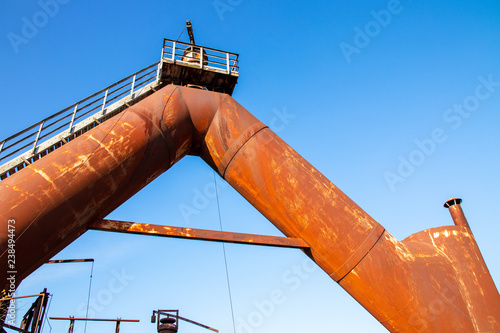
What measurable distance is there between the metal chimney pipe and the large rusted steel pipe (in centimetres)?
17

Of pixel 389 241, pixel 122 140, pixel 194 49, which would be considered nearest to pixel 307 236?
pixel 389 241

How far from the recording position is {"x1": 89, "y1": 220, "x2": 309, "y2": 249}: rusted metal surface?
567 centimetres

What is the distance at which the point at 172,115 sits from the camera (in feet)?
21.9

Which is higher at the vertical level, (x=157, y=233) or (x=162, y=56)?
(x=162, y=56)

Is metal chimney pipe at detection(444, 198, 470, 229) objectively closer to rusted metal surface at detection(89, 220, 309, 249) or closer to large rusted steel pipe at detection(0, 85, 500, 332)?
large rusted steel pipe at detection(0, 85, 500, 332)

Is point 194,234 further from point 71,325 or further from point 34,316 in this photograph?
point 71,325

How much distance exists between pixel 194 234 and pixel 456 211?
5048 millimetres

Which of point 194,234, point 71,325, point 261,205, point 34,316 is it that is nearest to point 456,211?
point 261,205

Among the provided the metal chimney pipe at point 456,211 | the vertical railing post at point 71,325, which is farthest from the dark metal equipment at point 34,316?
the metal chimney pipe at point 456,211

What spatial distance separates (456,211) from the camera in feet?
22.7

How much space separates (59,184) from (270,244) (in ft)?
11.4

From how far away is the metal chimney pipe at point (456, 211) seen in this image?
6789mm

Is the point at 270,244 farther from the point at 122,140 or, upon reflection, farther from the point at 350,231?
the point at 122,140

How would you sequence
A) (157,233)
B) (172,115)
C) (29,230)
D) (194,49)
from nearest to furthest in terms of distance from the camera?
(29,230), (157,233), (172,115), (194,49)
